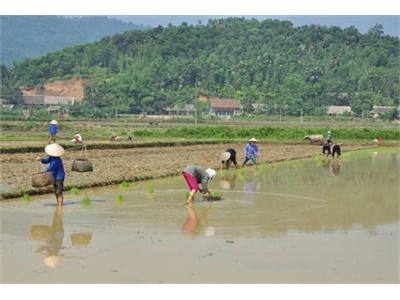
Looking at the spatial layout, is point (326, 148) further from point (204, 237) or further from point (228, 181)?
point (204, 237)

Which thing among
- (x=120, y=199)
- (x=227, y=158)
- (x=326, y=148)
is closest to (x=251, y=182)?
(x=227, y=158)

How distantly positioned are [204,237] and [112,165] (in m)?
12.5

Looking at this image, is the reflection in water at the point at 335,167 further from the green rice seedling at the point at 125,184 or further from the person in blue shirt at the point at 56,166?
the person in blue shirt at the point at 56,166

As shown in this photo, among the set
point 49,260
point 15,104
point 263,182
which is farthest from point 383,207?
point 15,104

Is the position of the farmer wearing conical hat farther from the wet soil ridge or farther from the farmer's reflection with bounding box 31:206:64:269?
the farmer's reflection with bounding box 31:206:64:269

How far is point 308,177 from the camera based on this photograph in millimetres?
21453

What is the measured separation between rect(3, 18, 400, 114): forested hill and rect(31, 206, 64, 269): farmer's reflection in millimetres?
88897

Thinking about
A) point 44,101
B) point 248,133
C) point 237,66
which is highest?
point 237,66

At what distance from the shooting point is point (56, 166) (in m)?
13.5

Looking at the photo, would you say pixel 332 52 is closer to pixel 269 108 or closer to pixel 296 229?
pixel 269 108

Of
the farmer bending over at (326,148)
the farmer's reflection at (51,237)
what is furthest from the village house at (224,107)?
the farmer's reflection at (51,237)

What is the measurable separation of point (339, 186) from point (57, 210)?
329 inches

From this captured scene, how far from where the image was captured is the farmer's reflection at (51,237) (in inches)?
342

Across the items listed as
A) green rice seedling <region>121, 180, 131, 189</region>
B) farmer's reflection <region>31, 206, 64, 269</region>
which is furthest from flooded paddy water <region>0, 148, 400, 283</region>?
green rice seedling <region>121, 180, 131, 189</region>
